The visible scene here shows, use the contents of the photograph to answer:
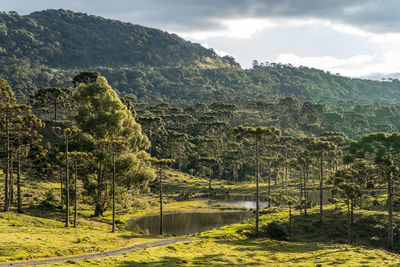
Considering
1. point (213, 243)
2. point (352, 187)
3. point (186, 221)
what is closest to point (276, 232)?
point (352, 187)

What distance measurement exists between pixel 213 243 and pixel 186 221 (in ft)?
108

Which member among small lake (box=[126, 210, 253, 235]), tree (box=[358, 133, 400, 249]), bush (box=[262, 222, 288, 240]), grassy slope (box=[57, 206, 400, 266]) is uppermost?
tree (box=[358, 133, 400, 249])

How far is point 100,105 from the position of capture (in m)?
66.5

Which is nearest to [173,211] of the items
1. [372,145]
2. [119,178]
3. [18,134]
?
[119,178]

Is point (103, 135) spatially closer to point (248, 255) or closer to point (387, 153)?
point (248, 255)

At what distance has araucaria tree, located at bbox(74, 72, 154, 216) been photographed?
208ft

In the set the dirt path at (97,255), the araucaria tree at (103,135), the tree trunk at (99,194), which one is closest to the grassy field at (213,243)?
the dirt path at (97,255)

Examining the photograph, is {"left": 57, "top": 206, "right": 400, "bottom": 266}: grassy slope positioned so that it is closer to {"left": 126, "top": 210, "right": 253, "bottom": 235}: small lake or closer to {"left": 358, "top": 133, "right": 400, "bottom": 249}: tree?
{"left": 358, "top": 133, "right": 400, "bottom": 249}: tree

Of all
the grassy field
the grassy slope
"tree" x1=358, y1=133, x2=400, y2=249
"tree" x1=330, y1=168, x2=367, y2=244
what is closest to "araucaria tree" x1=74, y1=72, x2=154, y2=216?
the grassy field

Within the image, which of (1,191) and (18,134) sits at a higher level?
(18,134)

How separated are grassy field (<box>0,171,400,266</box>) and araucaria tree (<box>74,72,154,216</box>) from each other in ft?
22.9

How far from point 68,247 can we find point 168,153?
133937 mm

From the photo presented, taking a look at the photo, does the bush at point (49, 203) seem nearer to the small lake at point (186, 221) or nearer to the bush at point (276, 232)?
the small lake at point (186, 221)

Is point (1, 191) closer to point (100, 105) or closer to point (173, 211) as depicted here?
point (100, 105)
